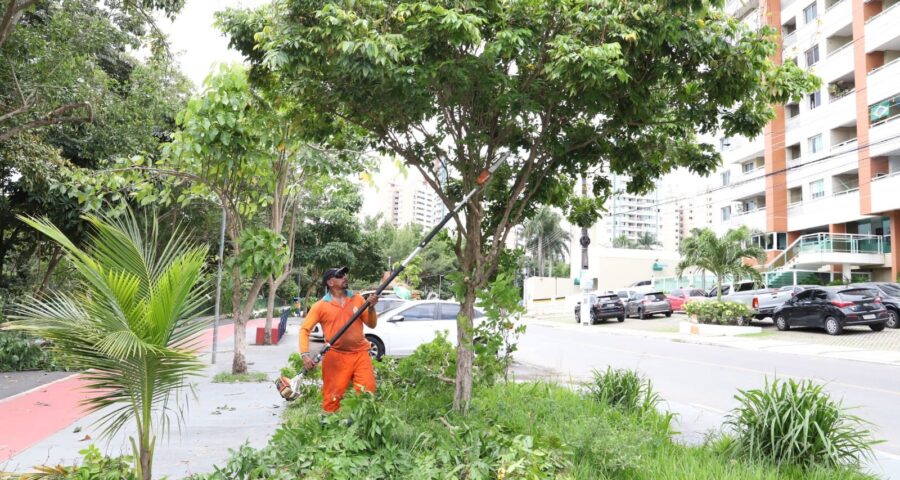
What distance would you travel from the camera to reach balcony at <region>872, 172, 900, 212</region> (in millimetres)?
28500

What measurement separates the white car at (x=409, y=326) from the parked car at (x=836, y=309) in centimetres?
1292

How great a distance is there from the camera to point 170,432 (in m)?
6.95

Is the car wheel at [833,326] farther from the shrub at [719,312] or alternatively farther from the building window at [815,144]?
the building window at [815,144]

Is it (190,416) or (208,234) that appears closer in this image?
(190,416)

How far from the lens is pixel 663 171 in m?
6.83

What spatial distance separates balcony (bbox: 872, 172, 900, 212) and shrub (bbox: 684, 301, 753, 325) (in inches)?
496

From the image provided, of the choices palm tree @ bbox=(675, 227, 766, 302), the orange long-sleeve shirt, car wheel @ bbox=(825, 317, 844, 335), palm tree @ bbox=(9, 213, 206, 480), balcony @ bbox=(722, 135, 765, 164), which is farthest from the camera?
Answer: balcony @ bbox=(722, 135, 765, 164)

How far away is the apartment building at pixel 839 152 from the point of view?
2941 cm

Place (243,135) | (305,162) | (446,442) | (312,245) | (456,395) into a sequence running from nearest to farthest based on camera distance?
(446,442) < (456,395) < (243,135) < (305,162) < (312,245)

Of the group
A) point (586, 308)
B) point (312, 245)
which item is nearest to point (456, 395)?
point (586, 308)

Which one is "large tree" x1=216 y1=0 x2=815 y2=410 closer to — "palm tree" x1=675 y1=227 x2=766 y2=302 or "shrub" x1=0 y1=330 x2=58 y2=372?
"shrub" x1=0 y1=330 x2=58 y2=372

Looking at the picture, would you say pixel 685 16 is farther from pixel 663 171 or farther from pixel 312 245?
pixel 312 245

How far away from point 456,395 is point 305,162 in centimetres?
561

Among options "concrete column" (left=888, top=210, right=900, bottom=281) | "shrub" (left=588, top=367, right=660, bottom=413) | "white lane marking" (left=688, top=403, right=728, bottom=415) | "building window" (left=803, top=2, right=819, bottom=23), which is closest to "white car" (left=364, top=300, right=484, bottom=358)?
"white lane marking" (left=688, top=403, right=728, bottom=415)
